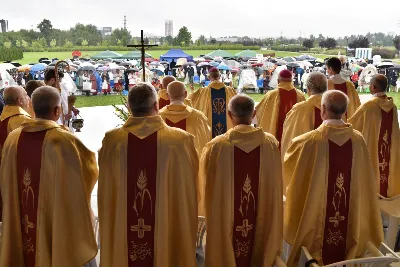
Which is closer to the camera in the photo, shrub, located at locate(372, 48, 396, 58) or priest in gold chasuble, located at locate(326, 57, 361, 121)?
priest in gold chasuble, located at locate(326, 57, 361, 121)

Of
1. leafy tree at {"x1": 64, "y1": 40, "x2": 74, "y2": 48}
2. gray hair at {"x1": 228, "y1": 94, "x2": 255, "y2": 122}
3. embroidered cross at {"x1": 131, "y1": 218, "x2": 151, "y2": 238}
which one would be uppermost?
leafy tree at {"x1": 64, "y1": 40, "x2": 74, "y2": 48}

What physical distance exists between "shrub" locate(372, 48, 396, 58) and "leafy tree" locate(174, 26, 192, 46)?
36.4ft

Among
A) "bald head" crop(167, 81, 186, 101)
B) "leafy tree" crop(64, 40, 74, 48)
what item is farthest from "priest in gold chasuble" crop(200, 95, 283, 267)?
"leafy tree" crop(64, 40, 74, 48)

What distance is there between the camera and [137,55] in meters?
30.0

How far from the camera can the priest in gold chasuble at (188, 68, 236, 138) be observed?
7473 millimetres

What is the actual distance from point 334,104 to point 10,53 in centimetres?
2426

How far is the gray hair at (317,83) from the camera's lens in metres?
5.32

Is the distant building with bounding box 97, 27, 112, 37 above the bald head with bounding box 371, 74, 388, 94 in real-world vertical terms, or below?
above

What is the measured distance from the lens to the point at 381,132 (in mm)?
5176

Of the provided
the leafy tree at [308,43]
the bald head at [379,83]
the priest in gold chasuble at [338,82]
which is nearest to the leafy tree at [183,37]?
the leafy tree at [308,43]

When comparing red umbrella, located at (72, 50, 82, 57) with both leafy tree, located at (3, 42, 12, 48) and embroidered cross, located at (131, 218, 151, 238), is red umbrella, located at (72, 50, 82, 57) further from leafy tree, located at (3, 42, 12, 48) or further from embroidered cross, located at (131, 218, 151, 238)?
embroidered cross, located at (131, 218, 151, 238)

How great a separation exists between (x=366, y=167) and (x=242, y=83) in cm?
1811

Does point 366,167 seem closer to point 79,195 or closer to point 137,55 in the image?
point 79,195

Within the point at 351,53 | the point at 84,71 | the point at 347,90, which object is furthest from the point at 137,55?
the point at 347,90
